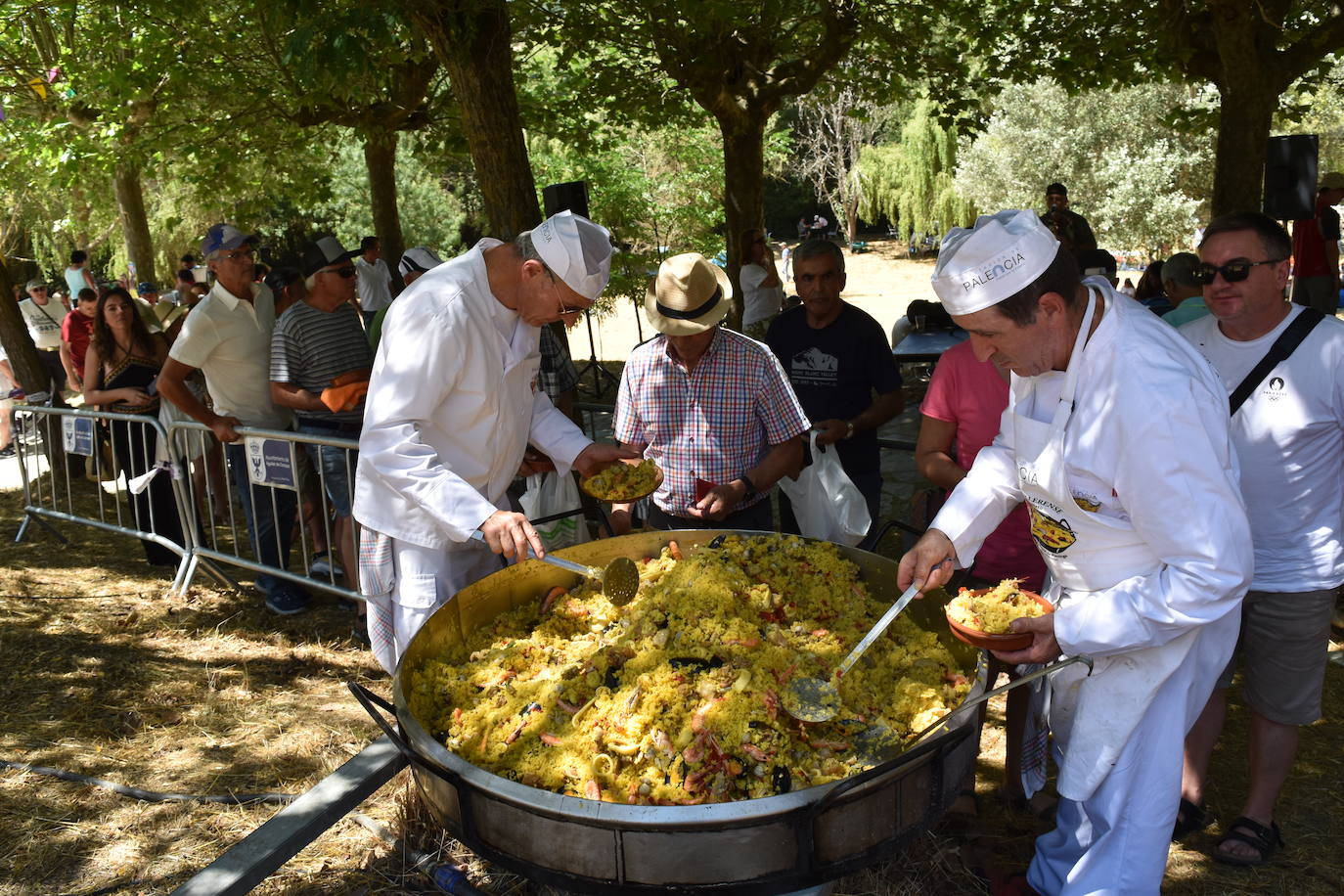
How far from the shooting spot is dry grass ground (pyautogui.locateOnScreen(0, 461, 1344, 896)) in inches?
140

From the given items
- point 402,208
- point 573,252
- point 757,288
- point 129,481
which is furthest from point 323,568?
point 402,208

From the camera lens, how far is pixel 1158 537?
2.38m

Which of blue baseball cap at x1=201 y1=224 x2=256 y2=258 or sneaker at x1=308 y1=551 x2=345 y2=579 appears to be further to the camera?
blue baseball cap at x1=201 y1=224 x2=256 y2=258

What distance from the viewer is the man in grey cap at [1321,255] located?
9953 mm

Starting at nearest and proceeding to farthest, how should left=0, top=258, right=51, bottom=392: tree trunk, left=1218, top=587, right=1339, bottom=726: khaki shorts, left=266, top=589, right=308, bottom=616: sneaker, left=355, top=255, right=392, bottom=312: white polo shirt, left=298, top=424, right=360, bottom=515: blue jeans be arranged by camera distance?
left=1218, top=587, right=1339, bottom=726: khaki shorts
left=298, top=424, right=360, bottom=515: blue jeans
left=266, top=589, right=308, bottom=616: sneaker
left=0, top=258, right=51, bottom=392: tree trunk
left=355, top=255, right=392, bottom=312: white polo shirt

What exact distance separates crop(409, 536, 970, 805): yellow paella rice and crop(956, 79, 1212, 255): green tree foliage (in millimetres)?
24857

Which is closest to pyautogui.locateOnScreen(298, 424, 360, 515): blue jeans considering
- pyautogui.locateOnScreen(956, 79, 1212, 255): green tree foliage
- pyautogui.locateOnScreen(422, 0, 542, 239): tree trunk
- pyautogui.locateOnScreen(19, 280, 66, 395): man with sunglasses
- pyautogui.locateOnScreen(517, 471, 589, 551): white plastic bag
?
pyautogui.locateOnScreen(517, 471, 589, 551): white plastic bag

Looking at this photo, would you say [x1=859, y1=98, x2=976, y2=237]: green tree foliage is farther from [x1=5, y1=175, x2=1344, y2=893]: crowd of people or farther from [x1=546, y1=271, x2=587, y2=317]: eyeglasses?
[x1=546, y1=271, x2=587, y2=317]: eyeglasses

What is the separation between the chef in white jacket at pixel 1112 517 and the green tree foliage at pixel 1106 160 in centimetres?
2502

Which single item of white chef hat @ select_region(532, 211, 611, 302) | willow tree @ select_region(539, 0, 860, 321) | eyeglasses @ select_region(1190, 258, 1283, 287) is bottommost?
eyeglasses @ select_region(1190, 258, 1283, 287)

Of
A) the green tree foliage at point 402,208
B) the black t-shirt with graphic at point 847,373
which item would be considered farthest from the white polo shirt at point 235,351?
the green tree foliage at point 402,208

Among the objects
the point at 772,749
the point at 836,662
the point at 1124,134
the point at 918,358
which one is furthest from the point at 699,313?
the point at 1124,134

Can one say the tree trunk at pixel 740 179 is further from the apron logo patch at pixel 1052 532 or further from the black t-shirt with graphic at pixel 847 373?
the apron logo patch at pixel 1052 532

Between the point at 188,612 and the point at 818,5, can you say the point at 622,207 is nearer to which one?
the point at 818,5
